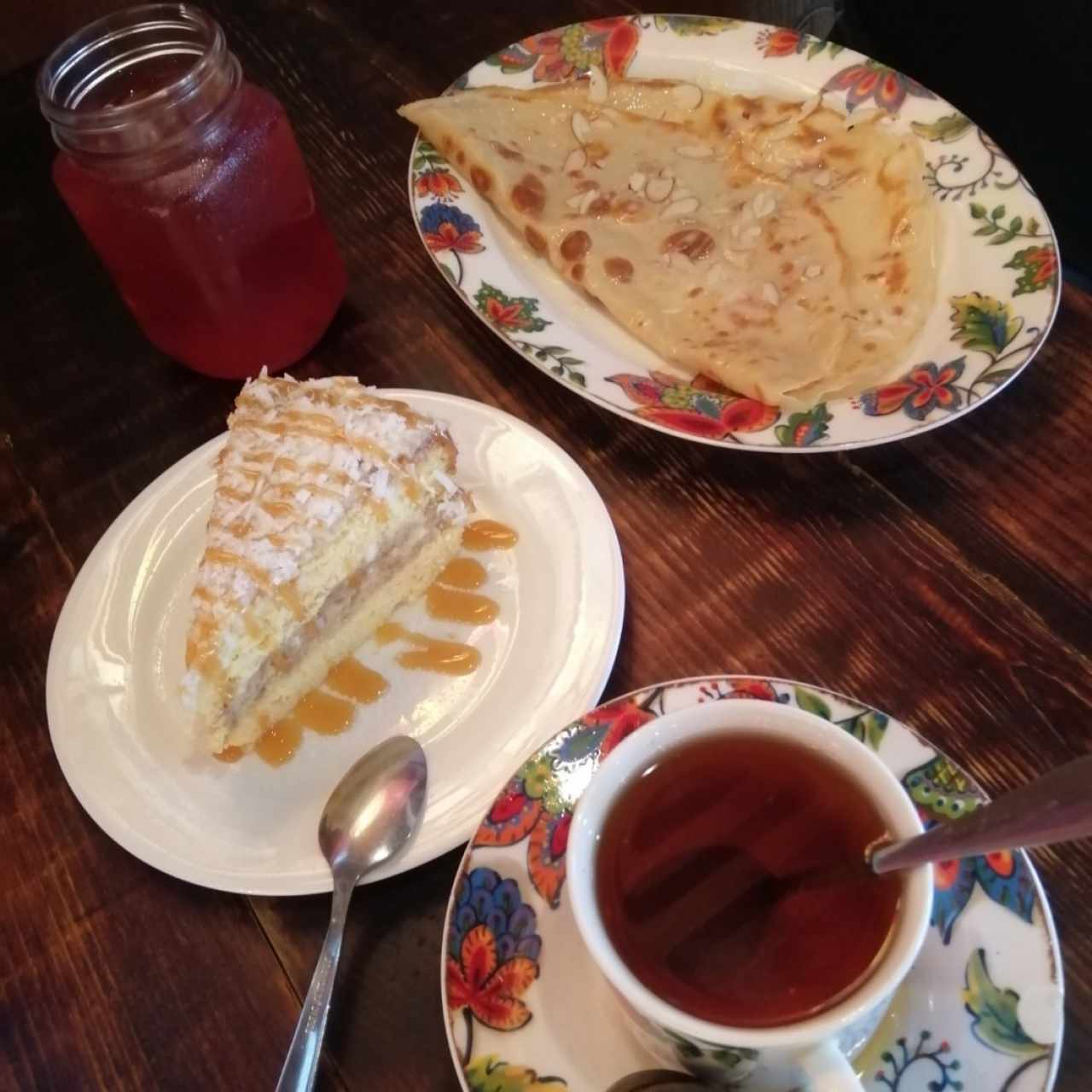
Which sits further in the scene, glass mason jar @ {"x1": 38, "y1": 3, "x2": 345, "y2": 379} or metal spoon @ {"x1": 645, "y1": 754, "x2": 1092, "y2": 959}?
glass mason jar @ {"x1": 38, "y1": 3, "x2": 345, "y2": 379}

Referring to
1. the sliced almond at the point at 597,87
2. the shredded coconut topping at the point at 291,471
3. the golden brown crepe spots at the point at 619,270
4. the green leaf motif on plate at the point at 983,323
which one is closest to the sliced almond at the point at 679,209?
the golden brown crepe spots at the point at 619,270

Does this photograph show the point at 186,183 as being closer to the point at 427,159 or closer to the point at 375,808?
the point at 427,159

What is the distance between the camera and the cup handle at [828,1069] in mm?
558

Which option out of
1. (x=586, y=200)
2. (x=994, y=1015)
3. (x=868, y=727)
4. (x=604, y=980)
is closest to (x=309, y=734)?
(x=604, y=980)

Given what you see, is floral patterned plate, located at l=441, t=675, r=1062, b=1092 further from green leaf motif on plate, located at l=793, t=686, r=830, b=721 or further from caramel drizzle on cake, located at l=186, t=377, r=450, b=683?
caramel drizzle on cake, located at l=186, t=377, r=450, b=683

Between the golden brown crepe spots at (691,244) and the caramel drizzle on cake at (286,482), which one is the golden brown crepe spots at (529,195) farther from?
the caramel drizzle on cake at (286,482)

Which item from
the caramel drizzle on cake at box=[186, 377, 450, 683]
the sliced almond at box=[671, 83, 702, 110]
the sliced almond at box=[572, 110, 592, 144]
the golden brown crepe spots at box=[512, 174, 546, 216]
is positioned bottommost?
the caramel drizzle on cake at box=[186, 377, 450, 683]

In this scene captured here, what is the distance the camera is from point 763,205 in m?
1.33

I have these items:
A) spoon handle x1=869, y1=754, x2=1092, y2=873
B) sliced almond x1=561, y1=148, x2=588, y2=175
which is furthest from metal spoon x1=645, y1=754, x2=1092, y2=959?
sliced almond x1=561, y1=148, x2=588, y2=175

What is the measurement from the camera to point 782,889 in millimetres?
665

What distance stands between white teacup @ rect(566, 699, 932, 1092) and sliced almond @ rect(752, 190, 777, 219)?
2.75ft

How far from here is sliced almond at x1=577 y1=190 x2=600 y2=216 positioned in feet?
4.48

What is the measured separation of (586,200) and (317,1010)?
1031 millimetres

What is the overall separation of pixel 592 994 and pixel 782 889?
15 centimetres
